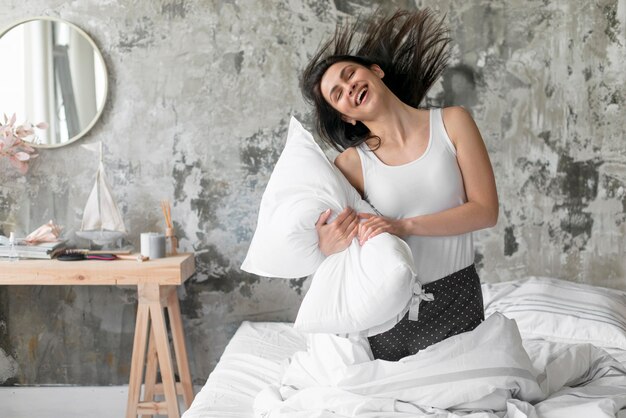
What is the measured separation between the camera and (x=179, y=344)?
122 inches

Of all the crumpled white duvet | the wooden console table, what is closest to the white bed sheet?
the crumpled white duvet

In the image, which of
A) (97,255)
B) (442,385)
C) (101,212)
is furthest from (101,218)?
(442,385)

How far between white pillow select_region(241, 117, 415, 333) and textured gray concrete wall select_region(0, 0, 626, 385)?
119 centimetres

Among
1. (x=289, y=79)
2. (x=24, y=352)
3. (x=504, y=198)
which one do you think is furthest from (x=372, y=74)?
(x=24, y=352)

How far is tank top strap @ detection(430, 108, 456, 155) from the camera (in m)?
1.98

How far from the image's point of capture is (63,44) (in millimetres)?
3139

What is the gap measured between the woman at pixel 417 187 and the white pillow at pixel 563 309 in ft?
2.82

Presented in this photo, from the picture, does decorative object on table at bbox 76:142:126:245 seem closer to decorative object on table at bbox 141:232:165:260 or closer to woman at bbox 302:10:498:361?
decorative object on table at bbox 141:232:165:260

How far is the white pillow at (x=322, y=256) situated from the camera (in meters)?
1.73

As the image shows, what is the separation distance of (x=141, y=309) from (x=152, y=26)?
121cm

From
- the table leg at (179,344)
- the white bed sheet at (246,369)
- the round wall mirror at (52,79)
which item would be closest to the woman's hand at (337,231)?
the white bed sheet at (246,369)

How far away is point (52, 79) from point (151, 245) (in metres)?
0.86

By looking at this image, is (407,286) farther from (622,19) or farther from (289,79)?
(622,19)

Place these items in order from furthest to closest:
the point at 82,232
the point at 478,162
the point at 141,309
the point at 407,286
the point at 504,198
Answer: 1. the point at 504,198
2. the point at 82,232
3. the point at 141,309
4. the point at 478,162
5. the point at 407,286
